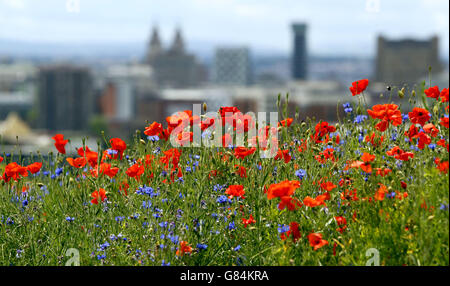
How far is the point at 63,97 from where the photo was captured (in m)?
161

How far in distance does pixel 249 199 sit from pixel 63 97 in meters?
163

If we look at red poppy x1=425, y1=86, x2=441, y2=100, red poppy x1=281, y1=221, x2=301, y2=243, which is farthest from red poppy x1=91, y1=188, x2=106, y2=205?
red poppy x1=425, y1=86, x2=441, y2=100

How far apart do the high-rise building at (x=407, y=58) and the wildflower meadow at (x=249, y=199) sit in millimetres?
186086

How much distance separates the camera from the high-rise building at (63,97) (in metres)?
160

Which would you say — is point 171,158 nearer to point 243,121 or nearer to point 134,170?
point 134,170

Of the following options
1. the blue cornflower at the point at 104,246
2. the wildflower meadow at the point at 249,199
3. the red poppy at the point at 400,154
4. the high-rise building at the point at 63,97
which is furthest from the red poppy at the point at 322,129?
the high-rise building at the point at 63,97

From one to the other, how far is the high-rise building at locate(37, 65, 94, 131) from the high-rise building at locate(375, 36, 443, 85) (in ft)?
273

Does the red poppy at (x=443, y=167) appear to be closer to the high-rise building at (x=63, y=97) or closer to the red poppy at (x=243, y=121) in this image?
the red poppy at (x=243, y=121)

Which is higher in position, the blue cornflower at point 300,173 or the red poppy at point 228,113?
the red poppy at point 228,113

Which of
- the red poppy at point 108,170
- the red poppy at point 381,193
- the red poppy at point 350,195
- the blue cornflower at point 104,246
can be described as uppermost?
the red poppy at point 108,170

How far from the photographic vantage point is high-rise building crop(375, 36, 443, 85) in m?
186

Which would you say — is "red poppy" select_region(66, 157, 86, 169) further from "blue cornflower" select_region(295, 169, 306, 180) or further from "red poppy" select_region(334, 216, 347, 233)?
"red poppy" select_region(334, 216, 347, 233)

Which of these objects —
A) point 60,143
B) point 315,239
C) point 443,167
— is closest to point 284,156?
point 315,239
